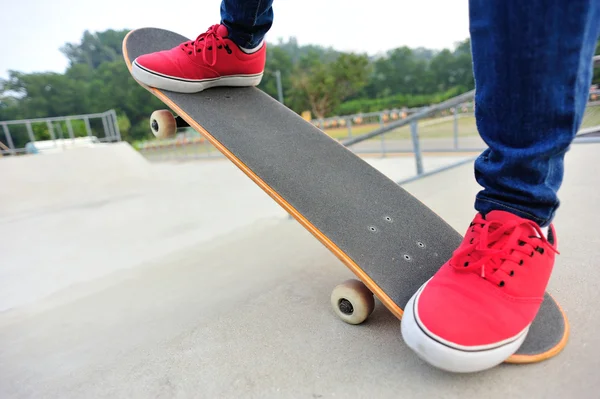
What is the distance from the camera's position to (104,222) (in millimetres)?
3566

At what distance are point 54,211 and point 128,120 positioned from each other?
120ft

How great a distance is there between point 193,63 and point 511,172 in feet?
3.86

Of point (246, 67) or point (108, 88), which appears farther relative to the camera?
point (108, 88)

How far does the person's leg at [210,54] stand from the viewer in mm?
1313

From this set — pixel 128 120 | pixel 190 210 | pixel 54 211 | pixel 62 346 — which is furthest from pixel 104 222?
pixel 128 120

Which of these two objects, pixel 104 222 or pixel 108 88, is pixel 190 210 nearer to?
pixel 104 222

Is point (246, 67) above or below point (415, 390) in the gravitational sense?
above

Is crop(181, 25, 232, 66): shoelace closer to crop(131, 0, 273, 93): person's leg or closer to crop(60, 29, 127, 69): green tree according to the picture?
crop(131, 0, 273, 93): person's leg

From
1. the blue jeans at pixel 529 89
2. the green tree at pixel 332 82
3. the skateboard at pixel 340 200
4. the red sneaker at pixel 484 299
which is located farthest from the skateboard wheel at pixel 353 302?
the green tree at pixel 332 82

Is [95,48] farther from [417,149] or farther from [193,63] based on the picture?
[193,63]

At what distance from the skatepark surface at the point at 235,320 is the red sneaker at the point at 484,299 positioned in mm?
89

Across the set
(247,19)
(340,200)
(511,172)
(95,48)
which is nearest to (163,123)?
(247,19)

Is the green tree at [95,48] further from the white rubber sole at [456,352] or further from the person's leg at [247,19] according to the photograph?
the white rubber sole at [456,352]

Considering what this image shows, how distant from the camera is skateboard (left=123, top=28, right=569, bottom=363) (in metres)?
0.85
